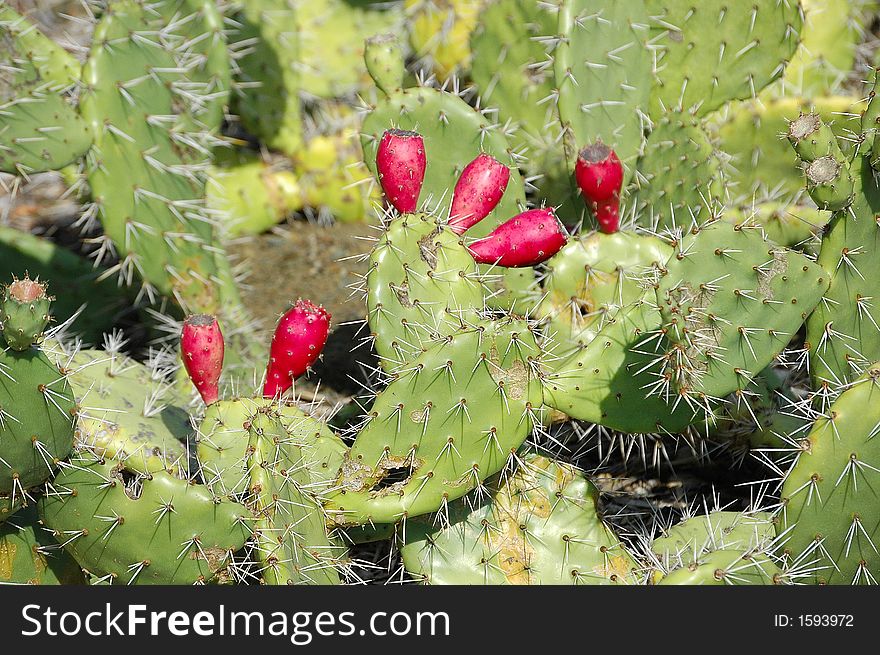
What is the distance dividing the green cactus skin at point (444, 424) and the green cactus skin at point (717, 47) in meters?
1.30

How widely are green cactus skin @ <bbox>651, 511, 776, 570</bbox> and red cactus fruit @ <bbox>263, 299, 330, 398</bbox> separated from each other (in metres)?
0.86

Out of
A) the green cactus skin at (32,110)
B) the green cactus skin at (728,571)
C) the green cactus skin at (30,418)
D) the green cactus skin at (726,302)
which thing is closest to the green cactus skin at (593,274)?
the green cactus skin at (726,302)

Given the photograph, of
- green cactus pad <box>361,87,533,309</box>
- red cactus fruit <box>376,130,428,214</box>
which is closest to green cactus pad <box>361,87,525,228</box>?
green cactus pad <box>361,87,533,309</box>

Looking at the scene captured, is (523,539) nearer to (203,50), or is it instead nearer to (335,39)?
(203,50)

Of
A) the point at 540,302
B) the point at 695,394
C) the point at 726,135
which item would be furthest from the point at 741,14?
the point at 695,394

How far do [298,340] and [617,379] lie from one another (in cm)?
70

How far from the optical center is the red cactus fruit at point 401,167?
7.74 ft

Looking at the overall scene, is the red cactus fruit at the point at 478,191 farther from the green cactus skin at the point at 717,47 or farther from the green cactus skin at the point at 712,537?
the green cactus skin at the point at 717,47

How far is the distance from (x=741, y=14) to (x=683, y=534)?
5.44 feet

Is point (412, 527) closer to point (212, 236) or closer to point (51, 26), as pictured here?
point (212, 236)

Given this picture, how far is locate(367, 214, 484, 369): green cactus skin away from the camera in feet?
7.65

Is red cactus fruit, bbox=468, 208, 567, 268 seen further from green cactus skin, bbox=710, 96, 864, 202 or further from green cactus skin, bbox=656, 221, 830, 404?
green cactus skin, bbox=710, 96, 864, 202

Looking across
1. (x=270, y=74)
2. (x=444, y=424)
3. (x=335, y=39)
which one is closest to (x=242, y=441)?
(x=444, y=424)

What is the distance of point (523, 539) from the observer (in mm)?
2416
